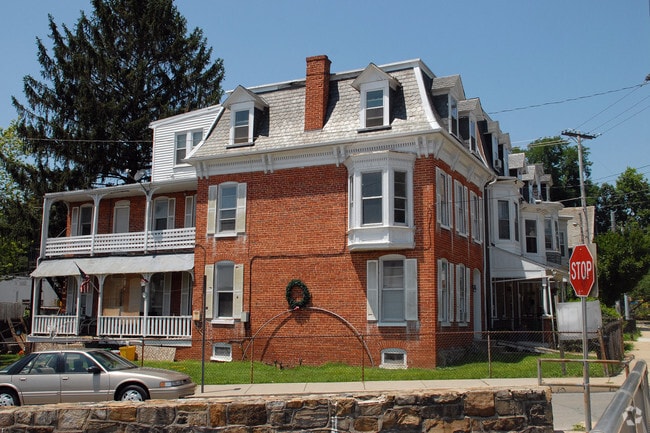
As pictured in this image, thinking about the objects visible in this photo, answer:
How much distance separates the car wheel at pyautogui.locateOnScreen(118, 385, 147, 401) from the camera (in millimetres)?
14758

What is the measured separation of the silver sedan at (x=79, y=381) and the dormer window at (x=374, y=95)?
12.0m

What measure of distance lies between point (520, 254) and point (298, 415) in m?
24.6

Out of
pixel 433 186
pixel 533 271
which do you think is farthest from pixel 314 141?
pixel 533 271

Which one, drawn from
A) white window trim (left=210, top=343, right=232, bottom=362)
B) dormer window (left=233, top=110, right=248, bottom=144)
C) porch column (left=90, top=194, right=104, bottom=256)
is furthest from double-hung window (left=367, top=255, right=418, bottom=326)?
porch column (left=90, top=194, right=104, bottom=256)

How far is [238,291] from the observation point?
81.9 feet

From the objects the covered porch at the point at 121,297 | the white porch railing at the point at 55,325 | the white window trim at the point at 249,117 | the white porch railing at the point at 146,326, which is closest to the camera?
the white window trim at the point at 249,117

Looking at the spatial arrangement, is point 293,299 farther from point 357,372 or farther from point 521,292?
point 521,292

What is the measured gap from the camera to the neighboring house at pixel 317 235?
22531 millimetres

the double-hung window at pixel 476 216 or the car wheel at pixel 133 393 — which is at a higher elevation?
the double-hung window at pixel 476 216

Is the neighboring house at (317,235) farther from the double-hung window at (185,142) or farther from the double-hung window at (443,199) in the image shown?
the double-hung window at (185,142)

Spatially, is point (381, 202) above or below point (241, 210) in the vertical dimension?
below

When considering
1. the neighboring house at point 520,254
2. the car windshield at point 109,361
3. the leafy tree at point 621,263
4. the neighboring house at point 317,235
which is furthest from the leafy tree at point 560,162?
the car windshield at point 109,361

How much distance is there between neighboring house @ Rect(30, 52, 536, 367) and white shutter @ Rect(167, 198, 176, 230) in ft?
0.20

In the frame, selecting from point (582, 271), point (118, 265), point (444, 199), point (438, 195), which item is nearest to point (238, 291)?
point (118, 265)
